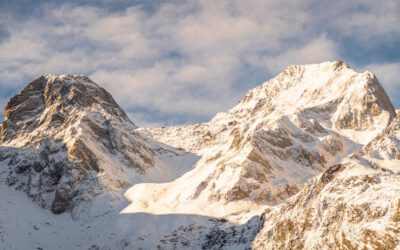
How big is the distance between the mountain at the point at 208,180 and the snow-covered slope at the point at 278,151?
319 millimetres

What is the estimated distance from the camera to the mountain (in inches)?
3511

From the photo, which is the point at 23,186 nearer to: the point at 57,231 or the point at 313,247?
the point at 57,231

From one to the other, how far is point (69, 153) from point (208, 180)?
122 feet

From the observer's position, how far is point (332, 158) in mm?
162750

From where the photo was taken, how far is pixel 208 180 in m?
150

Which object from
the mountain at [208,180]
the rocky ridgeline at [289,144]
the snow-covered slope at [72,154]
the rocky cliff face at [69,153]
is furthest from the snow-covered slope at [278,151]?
the rocky cliff face at [69,153]

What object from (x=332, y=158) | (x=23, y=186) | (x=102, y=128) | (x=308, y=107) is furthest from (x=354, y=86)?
(x=23, y=186)

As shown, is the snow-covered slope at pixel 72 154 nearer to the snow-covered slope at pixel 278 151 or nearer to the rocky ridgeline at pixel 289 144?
the snow-covered slope at pixel 278 151

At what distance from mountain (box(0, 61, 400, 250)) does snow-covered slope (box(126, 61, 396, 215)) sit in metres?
0.32

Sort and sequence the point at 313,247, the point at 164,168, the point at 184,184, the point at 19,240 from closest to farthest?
the point at 313,247
the point at 19,240
the point at 184,184
the point at 164,168

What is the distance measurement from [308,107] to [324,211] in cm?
10773

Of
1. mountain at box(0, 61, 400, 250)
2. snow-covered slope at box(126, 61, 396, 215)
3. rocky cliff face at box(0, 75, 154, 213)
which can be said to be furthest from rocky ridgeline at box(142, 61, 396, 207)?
rocky cliff face at box(0, 75, 154, 213)

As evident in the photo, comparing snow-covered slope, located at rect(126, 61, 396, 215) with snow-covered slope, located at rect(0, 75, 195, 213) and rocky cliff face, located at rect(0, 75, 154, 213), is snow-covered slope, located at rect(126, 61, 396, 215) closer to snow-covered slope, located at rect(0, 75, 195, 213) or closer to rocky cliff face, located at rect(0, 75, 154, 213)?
snow-covered slope, located at rect(0, 75, 195, 213)

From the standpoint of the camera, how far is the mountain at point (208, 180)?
3511 inches
